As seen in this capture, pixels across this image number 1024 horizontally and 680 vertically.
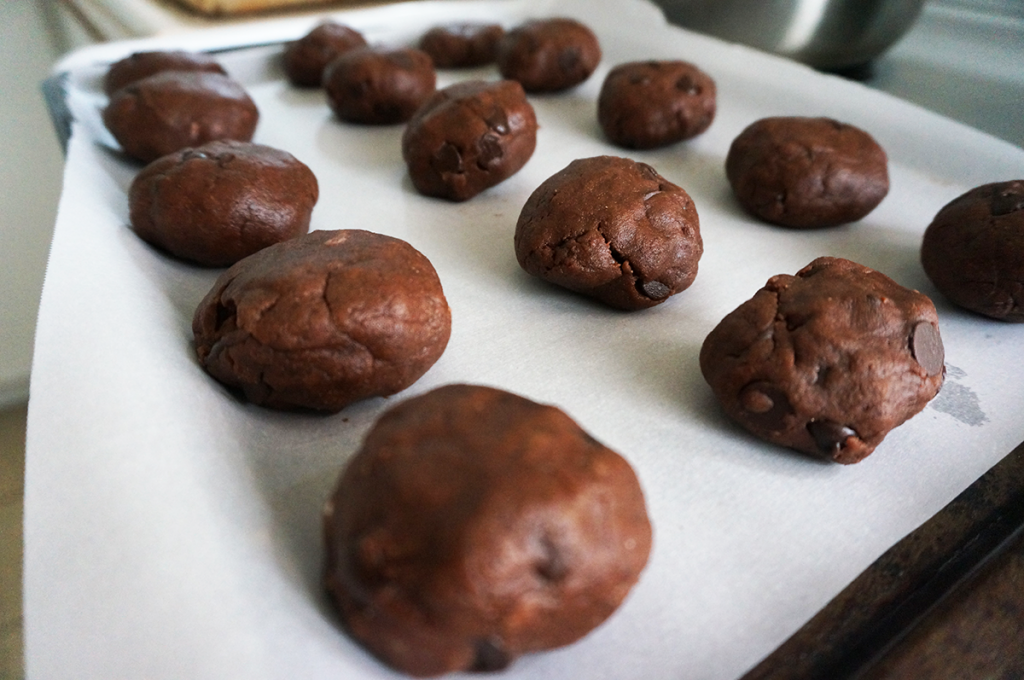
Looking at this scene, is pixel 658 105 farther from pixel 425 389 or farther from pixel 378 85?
pixel 425 389

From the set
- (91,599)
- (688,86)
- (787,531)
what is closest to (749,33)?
(688,86)

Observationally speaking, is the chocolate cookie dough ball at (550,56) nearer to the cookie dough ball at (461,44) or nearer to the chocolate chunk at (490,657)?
the cookie dough ball at (461,44)

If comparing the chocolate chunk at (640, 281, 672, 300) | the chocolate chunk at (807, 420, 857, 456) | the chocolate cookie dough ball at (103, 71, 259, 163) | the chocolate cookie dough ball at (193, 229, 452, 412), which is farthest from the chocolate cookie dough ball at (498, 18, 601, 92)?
the chocolate chunk at (807, 420, 857, 456)

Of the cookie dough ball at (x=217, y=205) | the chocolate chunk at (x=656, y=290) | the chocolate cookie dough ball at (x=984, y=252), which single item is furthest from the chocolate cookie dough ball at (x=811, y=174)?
the cookie dough ball at (x=217, y=205)

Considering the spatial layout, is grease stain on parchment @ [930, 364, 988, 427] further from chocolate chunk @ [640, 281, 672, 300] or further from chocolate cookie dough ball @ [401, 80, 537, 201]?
chocolate cookie dough ball @ [401, 80, 537, 201]

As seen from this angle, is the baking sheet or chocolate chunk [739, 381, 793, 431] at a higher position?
chocolate chunk [739, 381, 793, 431]

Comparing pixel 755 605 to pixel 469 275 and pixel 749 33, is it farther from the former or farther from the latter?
pixel 749 33
